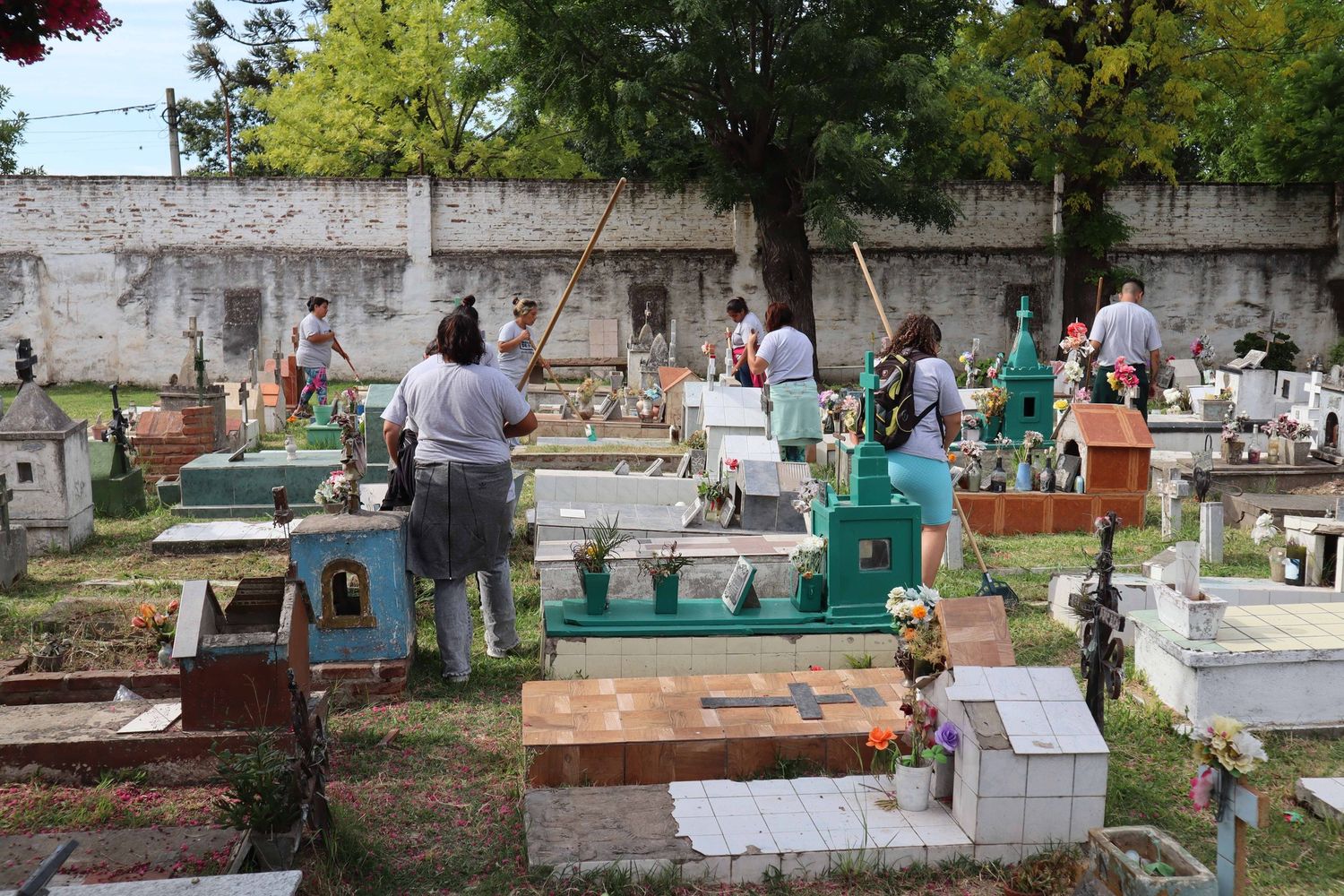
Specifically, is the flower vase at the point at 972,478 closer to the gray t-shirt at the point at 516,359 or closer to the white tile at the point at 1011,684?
the gray t-shirt at the point at 516,359

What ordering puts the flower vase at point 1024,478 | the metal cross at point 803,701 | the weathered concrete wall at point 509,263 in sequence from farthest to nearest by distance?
the weathered concrete wall at point 509,263, the flower vase at point 1024,478, the metal cross at point 803,701

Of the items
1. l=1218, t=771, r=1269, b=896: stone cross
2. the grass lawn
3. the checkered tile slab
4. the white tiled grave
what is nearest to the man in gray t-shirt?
the white tiled grave

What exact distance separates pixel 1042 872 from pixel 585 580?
2.98 metres

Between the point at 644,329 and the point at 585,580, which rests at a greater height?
the point at 644,329

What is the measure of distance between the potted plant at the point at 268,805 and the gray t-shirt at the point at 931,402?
3941 mm

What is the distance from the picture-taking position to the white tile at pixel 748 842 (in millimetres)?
4492

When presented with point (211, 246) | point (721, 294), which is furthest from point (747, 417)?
point (211, 246)

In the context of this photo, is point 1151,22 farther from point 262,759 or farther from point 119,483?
point 262,759

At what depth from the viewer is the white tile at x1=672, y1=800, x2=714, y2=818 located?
15.7 ft

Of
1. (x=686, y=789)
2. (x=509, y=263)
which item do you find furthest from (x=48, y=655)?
(x=509, y=263)

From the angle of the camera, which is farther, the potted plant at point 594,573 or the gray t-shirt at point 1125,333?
the gray t-shirt at point 1125,333

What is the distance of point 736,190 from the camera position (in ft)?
65.8

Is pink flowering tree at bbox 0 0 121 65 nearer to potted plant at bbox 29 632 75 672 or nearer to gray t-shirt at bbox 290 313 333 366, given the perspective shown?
potted plant at bbox 29 632 75 672

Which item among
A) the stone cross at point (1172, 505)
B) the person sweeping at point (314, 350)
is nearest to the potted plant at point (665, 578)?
the stone cross at point (1172, 505)
